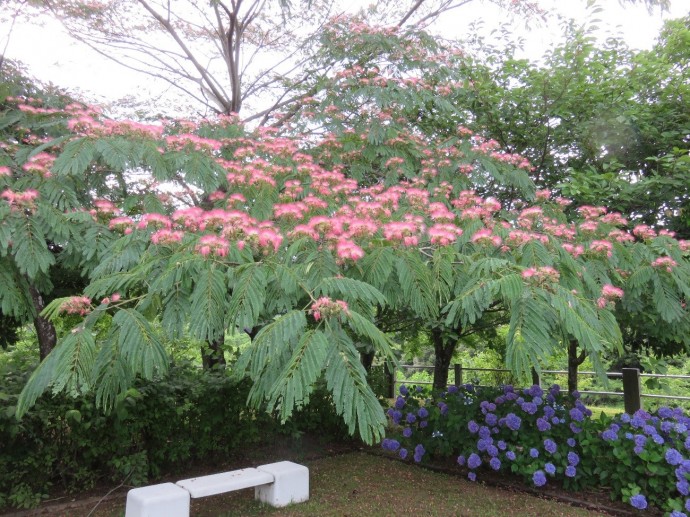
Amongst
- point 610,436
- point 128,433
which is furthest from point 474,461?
point 128,433

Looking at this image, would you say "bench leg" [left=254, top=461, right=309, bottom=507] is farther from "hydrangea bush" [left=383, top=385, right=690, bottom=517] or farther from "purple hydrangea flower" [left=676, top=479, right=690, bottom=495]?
"purple hydrangea flower" [left=676, top=479, right=690, bottom=495]

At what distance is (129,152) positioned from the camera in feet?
11.8

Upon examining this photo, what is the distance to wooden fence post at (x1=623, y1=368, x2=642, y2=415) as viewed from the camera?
644cm

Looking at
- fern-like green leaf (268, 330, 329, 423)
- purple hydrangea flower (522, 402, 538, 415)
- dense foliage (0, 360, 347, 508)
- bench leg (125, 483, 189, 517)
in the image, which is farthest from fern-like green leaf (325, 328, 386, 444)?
purple hydrangea flower (522, 402, 538, 415)

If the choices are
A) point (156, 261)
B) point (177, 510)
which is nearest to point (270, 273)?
point (156, 261)

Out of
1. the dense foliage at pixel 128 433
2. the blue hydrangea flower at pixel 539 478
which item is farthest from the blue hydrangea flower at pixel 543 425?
the dense foliage at pixel 128 433

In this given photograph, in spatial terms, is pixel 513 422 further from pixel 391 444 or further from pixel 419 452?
pixel 391 444

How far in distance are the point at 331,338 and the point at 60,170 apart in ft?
8.12

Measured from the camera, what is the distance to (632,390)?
6480 mm

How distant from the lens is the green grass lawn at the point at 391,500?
461 centimetres

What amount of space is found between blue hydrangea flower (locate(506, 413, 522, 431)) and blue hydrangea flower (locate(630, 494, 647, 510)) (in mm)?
1153

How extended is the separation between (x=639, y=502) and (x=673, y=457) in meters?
0.44

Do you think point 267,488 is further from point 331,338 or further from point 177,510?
point 331,338

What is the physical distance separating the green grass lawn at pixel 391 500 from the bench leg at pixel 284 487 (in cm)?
7
